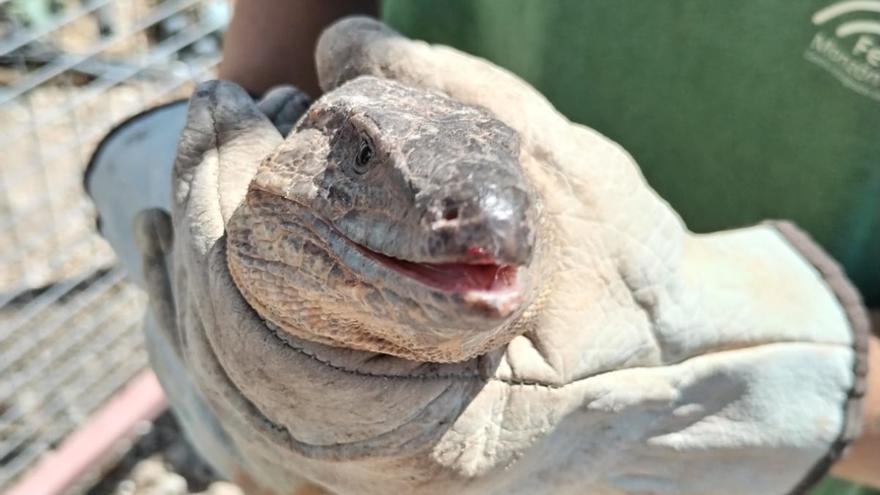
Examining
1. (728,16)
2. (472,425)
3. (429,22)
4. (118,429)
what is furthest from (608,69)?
(118,429)

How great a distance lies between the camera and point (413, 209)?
106 centimetres

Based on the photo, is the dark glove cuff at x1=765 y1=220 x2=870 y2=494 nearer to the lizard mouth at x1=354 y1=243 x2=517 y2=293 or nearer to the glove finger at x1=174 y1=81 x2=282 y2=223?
the lizard mouth at x1=354 y1=243 x2=517 y2=293

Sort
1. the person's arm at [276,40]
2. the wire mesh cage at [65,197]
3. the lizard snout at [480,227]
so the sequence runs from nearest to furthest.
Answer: the lizard snout at [480,227]
the person's arm at [276,40]
the wire mesh cage at [65,197]

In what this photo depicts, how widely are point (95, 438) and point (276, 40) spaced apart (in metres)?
1.51

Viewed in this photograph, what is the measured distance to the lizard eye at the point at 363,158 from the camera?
1179 mm

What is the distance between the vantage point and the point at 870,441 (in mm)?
1523

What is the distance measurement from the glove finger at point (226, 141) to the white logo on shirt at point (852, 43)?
0.86 metres

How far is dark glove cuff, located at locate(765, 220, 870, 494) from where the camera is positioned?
147 centimetres

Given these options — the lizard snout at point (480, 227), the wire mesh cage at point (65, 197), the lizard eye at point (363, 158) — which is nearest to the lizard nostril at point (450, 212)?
the lizard snout at point (480, 227)

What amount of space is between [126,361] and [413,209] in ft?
7.63

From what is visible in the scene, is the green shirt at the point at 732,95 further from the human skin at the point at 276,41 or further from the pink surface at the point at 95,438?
the pink surface at the point at 95,438

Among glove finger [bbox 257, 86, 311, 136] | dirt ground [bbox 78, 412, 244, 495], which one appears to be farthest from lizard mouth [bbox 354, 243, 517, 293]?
dirt ground [bbox 78, 412, 244, 495]

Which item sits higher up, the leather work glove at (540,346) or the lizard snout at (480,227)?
the lizard snout at (480,227)

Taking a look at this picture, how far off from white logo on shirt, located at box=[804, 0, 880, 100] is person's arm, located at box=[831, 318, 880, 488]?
42 centimetres
